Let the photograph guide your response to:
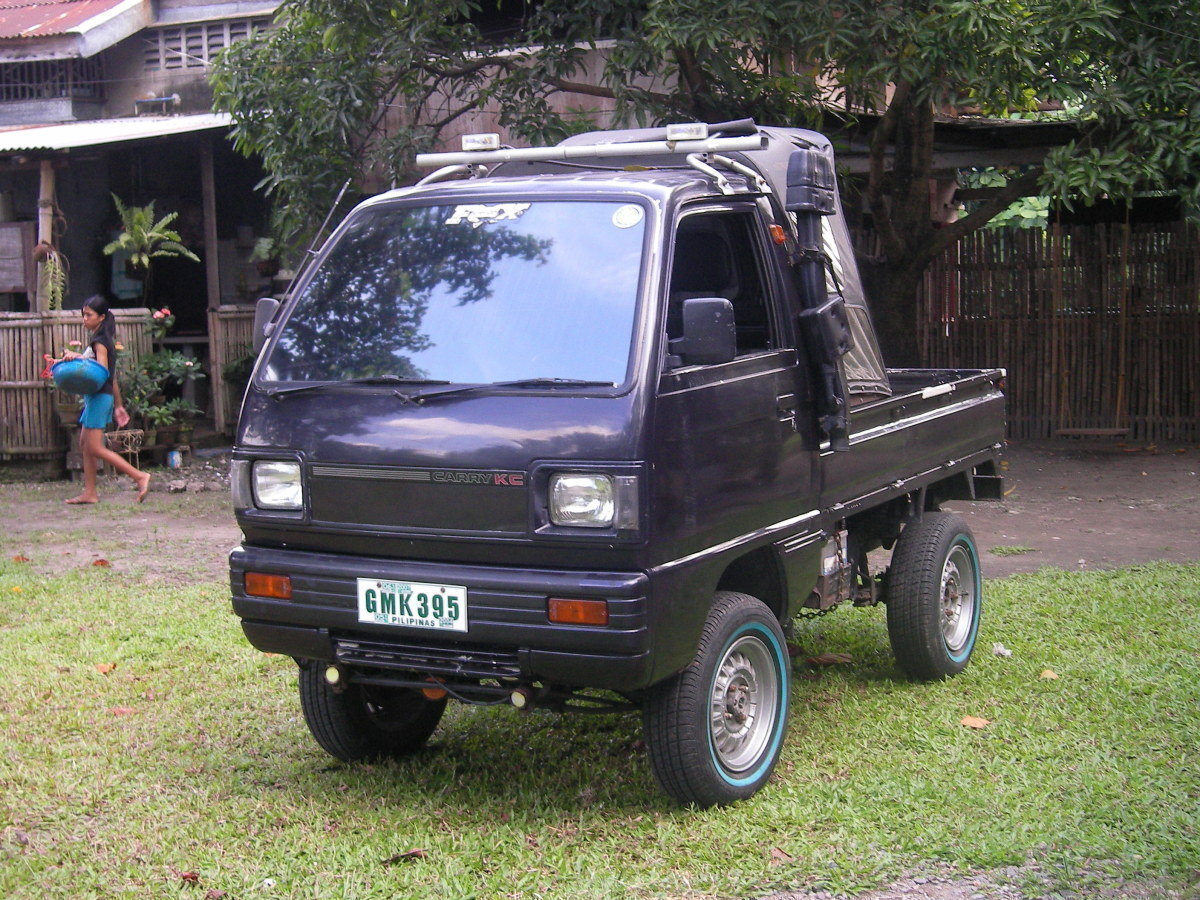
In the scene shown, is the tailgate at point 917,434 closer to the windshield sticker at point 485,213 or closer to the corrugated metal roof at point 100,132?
the windshield sticker at point 485,213

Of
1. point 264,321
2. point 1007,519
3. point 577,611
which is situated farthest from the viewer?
point 1007,519

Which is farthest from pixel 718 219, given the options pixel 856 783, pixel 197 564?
pixel 197 564

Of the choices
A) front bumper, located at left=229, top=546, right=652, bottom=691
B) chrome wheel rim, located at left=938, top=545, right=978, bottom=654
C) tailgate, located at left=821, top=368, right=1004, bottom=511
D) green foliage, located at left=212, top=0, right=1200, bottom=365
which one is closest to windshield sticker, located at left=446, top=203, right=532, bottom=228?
front bumper, located at left=229, top=546, right=652, bottom=691

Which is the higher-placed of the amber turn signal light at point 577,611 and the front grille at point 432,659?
the amber turn signal light at point 577,611

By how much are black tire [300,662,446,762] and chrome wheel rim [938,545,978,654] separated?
8.40 ft

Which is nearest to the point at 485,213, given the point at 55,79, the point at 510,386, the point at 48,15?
the point at 510,386

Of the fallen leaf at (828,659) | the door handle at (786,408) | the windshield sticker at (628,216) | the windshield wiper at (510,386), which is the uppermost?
the windshield sticker at (628,216)

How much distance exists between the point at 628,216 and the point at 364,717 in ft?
7.11

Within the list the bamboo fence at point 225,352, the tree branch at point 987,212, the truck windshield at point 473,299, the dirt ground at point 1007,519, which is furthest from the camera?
the bamboo fence at point 225,352

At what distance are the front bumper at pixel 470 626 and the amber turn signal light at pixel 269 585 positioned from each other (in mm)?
21

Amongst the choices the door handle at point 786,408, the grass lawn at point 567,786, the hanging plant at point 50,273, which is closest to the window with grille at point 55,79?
the hanging plant at point 50,273

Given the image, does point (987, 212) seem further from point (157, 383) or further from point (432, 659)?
point (432, 659)

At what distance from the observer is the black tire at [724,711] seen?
14.2 ft

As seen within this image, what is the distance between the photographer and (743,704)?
15.5ft
